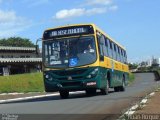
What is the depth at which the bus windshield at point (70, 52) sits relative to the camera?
77.9 feet

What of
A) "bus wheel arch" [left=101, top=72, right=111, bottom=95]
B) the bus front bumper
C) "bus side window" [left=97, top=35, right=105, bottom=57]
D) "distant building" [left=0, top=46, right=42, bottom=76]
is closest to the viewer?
the bus front bumper

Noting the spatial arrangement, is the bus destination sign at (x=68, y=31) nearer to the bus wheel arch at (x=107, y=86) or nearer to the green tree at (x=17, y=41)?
the bus wheel arch at (x=107, y=86)

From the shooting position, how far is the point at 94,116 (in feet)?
47.3

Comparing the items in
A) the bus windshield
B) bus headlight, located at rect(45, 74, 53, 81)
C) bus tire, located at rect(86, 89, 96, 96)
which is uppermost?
the bus windshield

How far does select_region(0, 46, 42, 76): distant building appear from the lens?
229 feet

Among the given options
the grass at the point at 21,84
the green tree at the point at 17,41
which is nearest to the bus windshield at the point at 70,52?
the grass at the point at 21,84

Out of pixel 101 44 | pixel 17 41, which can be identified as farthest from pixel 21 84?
pixel 17 41

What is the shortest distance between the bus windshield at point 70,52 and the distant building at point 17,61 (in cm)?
4434

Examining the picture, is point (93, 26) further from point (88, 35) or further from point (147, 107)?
point (147, 107)

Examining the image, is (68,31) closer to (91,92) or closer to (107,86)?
(107,86)

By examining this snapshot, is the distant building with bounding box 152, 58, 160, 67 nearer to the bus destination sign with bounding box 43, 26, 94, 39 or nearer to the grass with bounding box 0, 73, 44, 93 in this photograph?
the grass with bounding box 0, 73, 44, 93

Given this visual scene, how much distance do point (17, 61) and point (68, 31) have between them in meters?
48.3

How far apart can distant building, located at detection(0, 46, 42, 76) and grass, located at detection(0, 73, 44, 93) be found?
1603cm

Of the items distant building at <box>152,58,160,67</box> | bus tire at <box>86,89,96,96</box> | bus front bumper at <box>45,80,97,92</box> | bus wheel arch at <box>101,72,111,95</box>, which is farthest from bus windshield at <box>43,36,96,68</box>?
distant building at <box>152,58,160,67</box>
